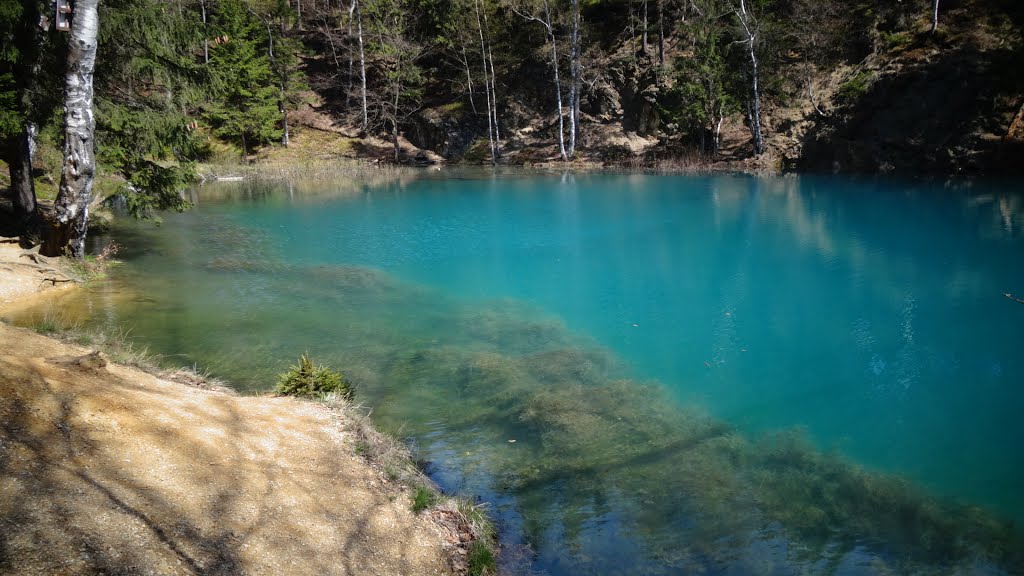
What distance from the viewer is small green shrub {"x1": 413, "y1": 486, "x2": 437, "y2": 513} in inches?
228

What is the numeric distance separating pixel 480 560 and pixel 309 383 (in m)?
3.67

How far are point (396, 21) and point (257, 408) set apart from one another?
48.6 meters

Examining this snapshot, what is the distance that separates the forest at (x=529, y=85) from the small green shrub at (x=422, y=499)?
11211 millimetres

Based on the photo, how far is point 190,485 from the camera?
194 inches

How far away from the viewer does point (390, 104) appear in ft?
155

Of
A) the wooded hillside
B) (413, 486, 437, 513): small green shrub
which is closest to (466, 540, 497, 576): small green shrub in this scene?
(413, 486, 437, 513): small green shrub

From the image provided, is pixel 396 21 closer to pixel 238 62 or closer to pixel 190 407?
pixel 238 62

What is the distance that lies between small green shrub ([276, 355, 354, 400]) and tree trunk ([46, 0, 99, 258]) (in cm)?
803

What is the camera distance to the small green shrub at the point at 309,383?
313 inches

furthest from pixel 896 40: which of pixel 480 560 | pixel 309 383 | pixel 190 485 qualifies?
pixel 190 485

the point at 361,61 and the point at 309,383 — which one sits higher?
the point at 361,61

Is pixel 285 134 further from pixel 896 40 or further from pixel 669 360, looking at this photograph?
pixel 669 360

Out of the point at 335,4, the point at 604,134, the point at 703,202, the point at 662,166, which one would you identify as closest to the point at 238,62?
the point at 335,4

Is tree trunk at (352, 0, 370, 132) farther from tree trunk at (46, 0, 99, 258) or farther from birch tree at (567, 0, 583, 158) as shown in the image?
tree trunk at (46, 0, 99, 258)
